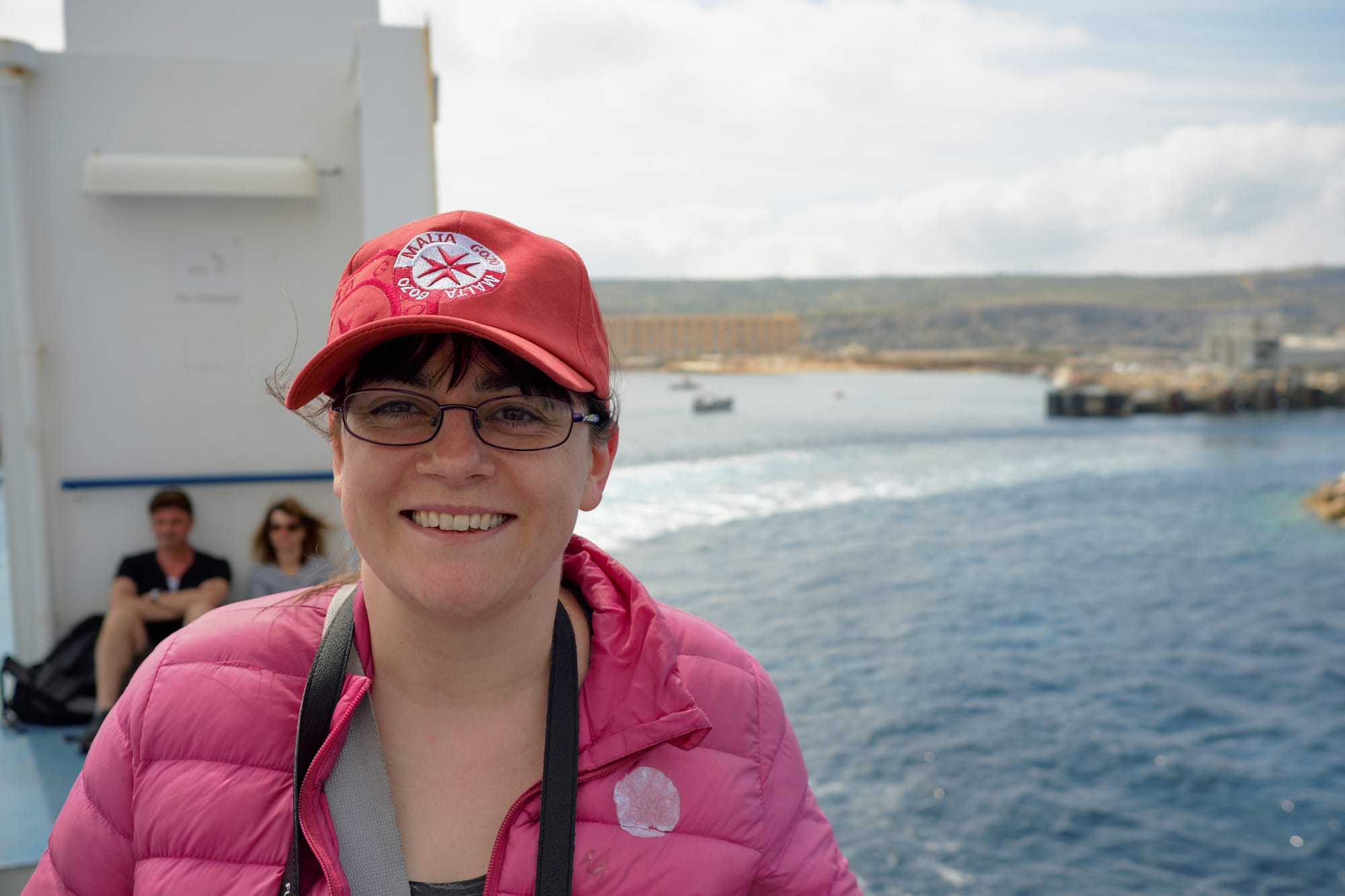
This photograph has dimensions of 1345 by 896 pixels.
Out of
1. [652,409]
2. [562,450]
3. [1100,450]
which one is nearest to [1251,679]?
[562,450]

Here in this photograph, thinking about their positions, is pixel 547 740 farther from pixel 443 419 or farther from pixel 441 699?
pixel 443 419

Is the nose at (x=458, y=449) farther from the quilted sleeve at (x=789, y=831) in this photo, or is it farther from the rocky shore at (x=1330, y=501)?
the rocky shore at (x=1330, y=501)

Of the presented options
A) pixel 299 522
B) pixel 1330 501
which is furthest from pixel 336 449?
pixel 1330 501

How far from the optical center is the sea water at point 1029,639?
13156mm

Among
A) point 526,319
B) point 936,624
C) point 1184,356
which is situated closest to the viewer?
point 526,319

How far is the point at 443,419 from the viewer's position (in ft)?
2.97

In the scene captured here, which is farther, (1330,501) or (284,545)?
(1330,501)

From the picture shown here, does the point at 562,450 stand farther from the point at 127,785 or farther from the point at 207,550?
the point at 207,550

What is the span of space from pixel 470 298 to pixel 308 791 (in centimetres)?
45

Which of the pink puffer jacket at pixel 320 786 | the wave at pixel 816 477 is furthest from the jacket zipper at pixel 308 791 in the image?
the wave at pixel 816 477

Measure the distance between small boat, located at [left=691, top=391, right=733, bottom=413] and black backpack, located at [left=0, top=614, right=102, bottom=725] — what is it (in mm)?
51905

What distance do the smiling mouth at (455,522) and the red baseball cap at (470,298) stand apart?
142 mm

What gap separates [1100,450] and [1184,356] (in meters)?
43.3

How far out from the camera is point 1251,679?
20.1 meters
